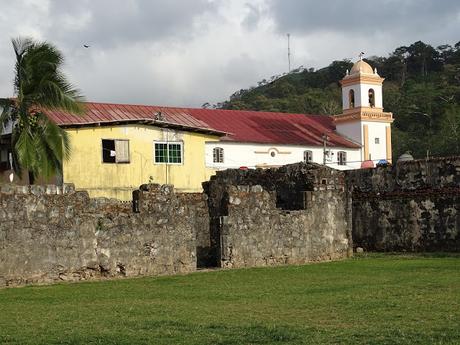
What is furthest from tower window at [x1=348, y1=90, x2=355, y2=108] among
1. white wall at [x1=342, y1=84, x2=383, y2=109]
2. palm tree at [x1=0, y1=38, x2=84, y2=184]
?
palm tree at [x1=0, y1=38, x2=84, y2=184]

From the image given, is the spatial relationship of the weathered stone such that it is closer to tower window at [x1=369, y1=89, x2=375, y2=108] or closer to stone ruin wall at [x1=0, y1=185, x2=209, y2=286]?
stone ruin wall at [x1=0, y1=185, x2=209, y2=286]

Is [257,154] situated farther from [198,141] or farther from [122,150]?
[122,150]

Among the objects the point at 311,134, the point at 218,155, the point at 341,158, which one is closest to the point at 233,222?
the point at 218,155

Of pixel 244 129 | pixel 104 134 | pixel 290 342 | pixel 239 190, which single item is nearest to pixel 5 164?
pixel 104 134

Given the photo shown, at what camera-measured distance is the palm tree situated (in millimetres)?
22656

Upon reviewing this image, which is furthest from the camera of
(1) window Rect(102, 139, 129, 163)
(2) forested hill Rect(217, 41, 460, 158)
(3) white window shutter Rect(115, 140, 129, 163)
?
(2) forested hill Rect(217, 41, 460, 158)

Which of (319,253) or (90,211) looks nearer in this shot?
(90,211)

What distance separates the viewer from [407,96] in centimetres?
7700

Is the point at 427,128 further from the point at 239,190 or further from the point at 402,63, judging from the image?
the point at 239,190

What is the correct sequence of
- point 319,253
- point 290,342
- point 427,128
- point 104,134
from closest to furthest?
point 290,342
point 319,253
point 104,134
point 427,128

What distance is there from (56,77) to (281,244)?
8182mm

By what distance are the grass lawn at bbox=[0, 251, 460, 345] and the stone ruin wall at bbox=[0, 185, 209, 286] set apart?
2.37 feet

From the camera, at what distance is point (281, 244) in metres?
20.3

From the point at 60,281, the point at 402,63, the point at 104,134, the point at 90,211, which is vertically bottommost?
the point at 60,281
